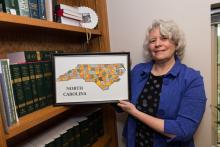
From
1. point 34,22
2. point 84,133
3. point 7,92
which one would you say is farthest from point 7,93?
point 84,133

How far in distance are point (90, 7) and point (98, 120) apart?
33.0 inches

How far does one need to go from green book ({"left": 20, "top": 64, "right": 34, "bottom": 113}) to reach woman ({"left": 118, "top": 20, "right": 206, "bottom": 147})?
49 cm

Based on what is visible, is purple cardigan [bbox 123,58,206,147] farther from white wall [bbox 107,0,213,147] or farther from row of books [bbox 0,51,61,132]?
row of books [bbox 0,51,61,132]

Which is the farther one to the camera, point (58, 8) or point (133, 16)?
point (133, 16)

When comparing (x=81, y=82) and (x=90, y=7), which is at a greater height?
(x=90, y=7)

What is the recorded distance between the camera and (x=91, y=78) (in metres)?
1.18

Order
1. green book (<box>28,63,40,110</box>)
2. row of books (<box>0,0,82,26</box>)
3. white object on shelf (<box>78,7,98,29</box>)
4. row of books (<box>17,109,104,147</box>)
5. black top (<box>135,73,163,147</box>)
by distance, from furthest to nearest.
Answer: white object on shelf (<box>78,7,98,29</box>) < black top (<box>135,73,163,147</box>) < row of books (<box>17,109,104,147</box>) < green book (<box>28,63,40,110</box>) < row of books (<box>0,0,82,26</box>)

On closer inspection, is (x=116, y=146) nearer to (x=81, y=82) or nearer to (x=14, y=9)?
(x=81, y=82)

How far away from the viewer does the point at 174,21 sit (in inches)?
53.2

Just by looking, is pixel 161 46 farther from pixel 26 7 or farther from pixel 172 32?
pixel 26 7

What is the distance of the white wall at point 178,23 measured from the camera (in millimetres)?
1300

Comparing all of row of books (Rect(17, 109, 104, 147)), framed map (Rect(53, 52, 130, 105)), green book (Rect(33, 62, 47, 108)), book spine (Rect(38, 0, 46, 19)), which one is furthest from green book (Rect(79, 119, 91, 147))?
book spine (Rect(38, 0, 46, 19))

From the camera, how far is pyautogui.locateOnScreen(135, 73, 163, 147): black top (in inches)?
48.6

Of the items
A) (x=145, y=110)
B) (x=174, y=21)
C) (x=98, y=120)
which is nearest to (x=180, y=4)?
(x=174, y=21)
